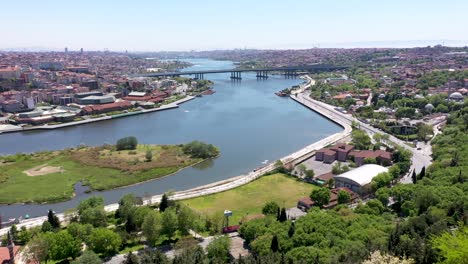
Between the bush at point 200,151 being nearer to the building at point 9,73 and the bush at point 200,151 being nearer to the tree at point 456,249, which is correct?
the tree at point 456,249

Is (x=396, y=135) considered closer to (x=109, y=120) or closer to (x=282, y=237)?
(x=282, y=237)

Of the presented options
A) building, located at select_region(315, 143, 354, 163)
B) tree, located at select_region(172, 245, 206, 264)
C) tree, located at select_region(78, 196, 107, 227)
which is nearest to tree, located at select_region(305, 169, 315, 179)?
building, located at select_region(315, 143, 354, 163)

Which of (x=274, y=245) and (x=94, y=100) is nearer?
(x=274, y=245)

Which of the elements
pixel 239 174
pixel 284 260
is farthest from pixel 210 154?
pixel 284 260

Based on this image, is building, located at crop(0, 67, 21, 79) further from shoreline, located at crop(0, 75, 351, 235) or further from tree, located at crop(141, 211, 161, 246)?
tree, located at crop(141, 211, 161, 246)

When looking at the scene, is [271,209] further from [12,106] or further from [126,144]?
[12,106]

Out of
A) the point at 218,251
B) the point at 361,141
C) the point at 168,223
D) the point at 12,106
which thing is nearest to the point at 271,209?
the point at 218,251

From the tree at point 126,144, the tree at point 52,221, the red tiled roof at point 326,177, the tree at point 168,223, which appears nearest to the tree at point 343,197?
the red tiled roof at point 326,177
